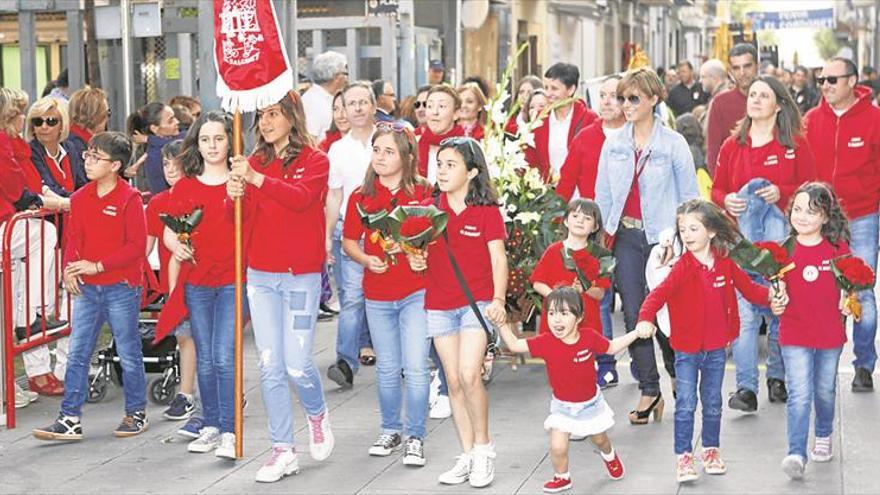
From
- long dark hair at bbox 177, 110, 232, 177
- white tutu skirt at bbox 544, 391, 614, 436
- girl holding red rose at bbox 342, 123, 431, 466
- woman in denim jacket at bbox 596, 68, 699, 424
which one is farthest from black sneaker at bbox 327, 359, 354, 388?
white tutu skirt at bbox 544, 391, 614, 436

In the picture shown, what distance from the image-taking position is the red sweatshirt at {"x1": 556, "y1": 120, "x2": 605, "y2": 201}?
9.46 m

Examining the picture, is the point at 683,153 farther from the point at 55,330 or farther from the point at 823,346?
the point at 55,330

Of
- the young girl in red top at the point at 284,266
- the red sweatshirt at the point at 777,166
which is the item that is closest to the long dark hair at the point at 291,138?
the young girl in red top at the point at 284,266

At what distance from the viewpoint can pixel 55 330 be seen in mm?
10078

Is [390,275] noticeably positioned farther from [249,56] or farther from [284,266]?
[249,56]

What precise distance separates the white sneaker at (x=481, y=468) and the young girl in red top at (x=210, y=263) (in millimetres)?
1359

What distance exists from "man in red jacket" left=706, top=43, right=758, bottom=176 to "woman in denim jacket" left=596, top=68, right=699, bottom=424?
3493 millimetres

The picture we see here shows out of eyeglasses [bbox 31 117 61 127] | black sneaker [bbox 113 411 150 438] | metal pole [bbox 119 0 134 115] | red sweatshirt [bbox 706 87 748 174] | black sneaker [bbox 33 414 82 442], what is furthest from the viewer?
metal pole [bbox 119 0 134 115]

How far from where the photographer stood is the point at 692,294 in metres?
7.61

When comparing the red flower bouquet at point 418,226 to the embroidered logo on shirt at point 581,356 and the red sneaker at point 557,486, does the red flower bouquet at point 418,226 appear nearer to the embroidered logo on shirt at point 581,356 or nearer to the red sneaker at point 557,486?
the embroidered logo on shirt at point 581,356

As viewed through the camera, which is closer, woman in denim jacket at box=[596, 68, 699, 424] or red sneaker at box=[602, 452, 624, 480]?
red sneaker at box=[602, 452, 624, 480]

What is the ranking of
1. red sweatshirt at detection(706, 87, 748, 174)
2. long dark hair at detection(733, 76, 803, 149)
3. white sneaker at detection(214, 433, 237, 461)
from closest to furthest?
white sneaker at detection(214, 433, 237, 461) → long dark hair at detection(733, 76, 803, 149) → red sweatshirt at detection(706, 87, 748, 174)

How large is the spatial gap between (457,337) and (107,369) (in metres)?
3.12

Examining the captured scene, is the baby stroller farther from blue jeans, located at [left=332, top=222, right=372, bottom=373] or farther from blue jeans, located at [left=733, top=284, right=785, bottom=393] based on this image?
blue jeans, located at [left=733, top=284, right=785, bottom=393]
